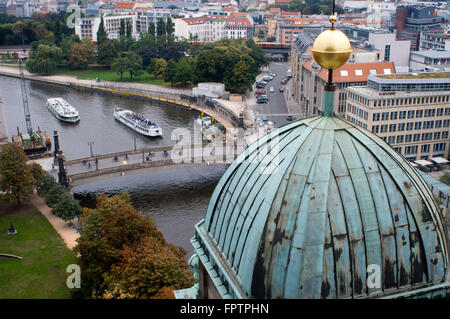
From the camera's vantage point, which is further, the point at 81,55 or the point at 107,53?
the point at 107,53

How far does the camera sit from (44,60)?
114750 mm

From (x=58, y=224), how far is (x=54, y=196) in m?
2.65

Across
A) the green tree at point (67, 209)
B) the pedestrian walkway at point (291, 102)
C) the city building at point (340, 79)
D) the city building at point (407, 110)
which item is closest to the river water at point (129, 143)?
the green tree at point (67, 209)

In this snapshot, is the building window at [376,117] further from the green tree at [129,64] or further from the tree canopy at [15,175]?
the green tree at [129,64]

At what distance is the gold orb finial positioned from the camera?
1166cm

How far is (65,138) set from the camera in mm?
75500

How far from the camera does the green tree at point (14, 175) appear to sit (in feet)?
160

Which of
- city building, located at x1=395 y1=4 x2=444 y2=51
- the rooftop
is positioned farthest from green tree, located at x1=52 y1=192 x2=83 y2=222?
city building, located at x1=395 y1=4 x2=444 y2=51

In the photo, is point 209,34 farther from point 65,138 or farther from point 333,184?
point 333,184

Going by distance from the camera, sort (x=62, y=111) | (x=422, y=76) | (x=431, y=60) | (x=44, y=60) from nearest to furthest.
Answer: (x=422, y=76) < (x=431, y=60) < (x=62, y=111) < (x=44, y=60)

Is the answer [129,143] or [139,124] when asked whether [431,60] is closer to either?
[139,124]

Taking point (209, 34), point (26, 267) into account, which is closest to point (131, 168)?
point (26, 267)

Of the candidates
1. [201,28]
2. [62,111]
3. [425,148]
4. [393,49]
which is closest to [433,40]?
[393,49]

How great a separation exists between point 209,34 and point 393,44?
240 feet
